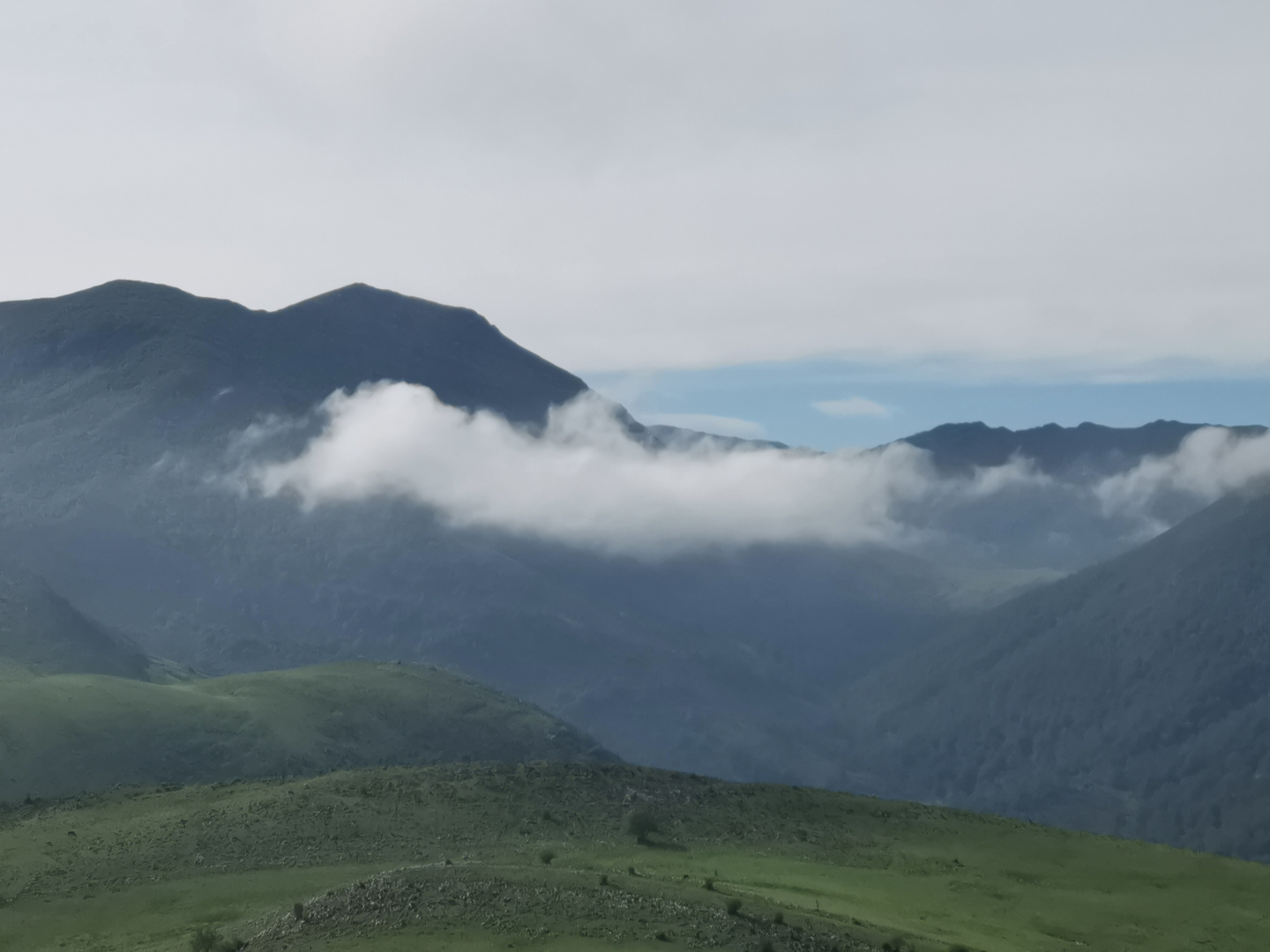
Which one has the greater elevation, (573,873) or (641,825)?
(573,873)

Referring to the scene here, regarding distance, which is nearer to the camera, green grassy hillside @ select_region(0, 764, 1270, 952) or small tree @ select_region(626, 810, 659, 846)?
green grassy hillside @ select_region(0, 764, 1270, 952)

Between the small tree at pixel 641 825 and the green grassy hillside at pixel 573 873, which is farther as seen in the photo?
the small tree at pixel 641 825

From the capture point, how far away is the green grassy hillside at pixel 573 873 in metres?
68.3

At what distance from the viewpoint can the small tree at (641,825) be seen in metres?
103

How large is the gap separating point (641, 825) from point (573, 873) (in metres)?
28.9

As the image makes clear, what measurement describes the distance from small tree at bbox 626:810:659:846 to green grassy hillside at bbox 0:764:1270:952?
0.93m

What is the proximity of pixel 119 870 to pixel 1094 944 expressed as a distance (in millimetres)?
64327

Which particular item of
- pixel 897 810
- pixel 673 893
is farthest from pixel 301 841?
pixel 897 810

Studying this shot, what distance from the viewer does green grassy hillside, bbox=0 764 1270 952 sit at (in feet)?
224

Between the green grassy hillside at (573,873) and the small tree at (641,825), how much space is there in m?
0.93

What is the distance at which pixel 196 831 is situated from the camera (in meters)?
101

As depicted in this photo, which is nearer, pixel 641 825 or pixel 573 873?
pixel 573 873

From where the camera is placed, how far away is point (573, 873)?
7581 centimetres

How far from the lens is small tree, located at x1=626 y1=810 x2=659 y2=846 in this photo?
339ft
